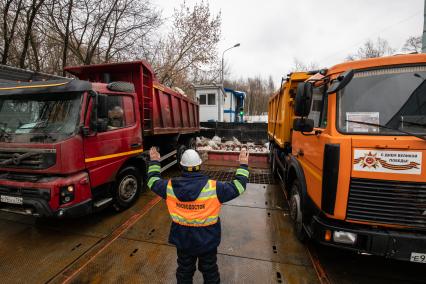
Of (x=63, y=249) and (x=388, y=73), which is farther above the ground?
(x=388, y=73)

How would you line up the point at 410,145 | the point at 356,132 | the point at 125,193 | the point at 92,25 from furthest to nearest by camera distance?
the point at 92,25 < the point at 125,193 < the point at 356,132 < the point at 410,145

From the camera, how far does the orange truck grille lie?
74.0 inches

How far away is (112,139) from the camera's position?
3643 mm

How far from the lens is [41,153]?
2848 millimetres

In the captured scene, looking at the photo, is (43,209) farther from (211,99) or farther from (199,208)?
(211,99)

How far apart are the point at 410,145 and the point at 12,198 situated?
457cm

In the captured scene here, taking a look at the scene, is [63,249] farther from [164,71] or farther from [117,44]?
[164,71]

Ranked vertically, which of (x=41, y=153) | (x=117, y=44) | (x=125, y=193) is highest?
(x=117, y=44)

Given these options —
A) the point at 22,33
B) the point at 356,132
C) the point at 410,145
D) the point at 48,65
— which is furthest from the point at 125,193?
the point at 48,65

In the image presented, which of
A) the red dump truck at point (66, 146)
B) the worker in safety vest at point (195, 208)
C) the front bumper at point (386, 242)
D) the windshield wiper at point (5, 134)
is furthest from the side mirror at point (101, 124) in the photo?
the front bumper at point (386, 242)

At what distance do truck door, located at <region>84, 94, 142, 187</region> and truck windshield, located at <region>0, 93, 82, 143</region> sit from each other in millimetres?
279

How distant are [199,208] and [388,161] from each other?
1707 mm

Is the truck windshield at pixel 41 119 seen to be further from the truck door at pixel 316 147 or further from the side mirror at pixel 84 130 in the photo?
the truck door at pixel 316 147

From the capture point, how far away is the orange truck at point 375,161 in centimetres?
Result: 189
